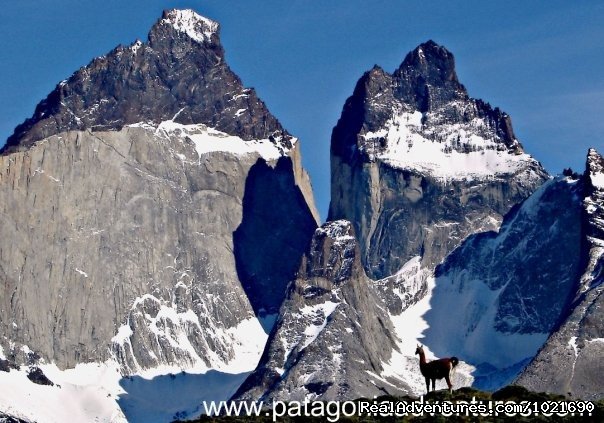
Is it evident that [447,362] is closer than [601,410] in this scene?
No

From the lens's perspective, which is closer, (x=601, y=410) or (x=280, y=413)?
(x=601, y=410)

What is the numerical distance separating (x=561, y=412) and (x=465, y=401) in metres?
6.41

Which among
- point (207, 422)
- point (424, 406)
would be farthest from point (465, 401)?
point (207, 422)

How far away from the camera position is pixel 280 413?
15325 cm

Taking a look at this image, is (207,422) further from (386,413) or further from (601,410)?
(601,410)

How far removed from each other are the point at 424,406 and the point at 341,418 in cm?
528

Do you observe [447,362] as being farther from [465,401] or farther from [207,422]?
[207,422]

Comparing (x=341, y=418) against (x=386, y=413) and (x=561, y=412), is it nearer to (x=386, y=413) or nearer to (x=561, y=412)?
(x=386, y=413)

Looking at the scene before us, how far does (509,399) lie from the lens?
153250 mm

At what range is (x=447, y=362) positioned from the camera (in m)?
155

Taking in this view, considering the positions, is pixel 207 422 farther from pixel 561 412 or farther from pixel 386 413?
pixel 561 412

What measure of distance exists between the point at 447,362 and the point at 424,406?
21.1 ft

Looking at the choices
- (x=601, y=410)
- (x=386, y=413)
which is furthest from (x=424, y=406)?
(x=601, y=410)

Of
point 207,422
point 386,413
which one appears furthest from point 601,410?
point 207,422
